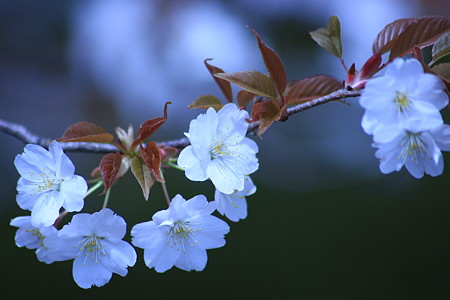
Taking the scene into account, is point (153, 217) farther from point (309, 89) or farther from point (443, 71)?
point (443, 71)

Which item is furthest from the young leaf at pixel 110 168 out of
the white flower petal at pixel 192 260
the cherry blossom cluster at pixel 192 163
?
the white flower petal at pixel 192 260

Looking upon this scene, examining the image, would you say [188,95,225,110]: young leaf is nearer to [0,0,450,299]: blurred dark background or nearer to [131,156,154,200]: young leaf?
[131,156,154,200]: young leaf

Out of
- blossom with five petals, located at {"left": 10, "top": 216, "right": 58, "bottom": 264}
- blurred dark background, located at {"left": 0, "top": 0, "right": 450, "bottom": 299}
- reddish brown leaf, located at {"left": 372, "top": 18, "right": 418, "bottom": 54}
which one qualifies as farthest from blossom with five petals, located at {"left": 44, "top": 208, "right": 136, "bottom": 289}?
blurred dark background, located at {"left": 0, "top": 0, "right": 450, "bottom": 299}

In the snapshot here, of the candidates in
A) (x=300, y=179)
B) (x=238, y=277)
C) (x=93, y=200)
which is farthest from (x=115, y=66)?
(x=238, y=277)

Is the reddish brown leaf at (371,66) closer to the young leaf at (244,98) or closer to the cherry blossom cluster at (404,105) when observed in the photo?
the cherry blossom cluster at (404,105)

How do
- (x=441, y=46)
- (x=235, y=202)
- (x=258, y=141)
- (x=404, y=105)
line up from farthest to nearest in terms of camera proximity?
(x=258, y=141) → (x=235, y=202) → (x=441, y=46) → (x=404, y=105)

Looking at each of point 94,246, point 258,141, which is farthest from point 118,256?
point 258,141
